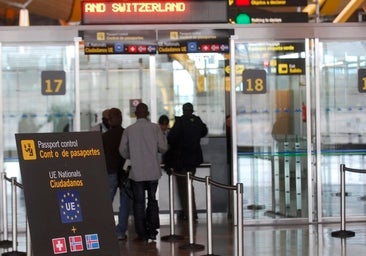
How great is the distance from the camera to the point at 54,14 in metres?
24.5

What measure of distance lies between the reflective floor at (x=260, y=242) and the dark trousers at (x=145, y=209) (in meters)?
0.18

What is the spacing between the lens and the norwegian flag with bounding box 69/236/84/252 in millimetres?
8312

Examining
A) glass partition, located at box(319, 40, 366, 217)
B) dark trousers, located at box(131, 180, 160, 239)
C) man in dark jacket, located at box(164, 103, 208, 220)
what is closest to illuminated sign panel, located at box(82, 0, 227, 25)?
man in dark jacket, located at box(164, 103, 208, 220)

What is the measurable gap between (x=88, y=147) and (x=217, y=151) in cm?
679

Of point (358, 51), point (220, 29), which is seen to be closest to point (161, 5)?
point (220, 29)

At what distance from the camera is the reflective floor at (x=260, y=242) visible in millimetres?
11203

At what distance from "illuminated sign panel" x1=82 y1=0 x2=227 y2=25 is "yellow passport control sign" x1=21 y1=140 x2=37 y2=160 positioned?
5609 mm

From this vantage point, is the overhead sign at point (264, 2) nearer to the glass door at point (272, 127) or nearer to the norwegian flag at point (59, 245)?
the glass door at point (272, 127)

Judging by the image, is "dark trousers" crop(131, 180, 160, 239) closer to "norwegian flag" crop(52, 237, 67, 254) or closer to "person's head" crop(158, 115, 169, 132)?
"person's head" crop(158, 115, 169, 132)

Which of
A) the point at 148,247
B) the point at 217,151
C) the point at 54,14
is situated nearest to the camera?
the point at 148,247

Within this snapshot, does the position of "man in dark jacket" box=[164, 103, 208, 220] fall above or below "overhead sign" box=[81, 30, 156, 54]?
below

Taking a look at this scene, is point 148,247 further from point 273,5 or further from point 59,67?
point 273,5

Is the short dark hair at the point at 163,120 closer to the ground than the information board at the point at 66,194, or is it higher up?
higher up

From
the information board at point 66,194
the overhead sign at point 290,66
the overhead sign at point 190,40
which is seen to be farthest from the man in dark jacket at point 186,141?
the information board at point 66,194
